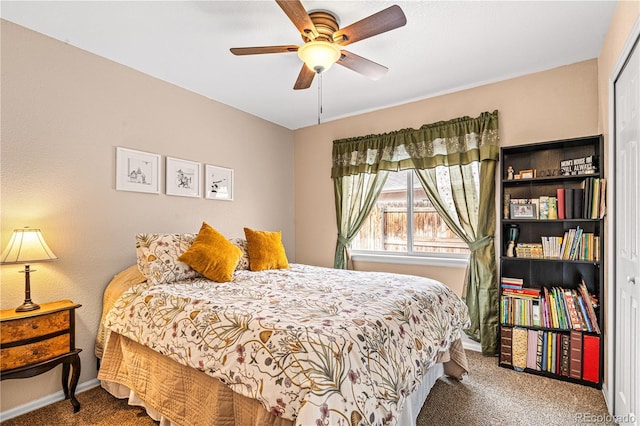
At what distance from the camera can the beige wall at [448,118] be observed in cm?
277

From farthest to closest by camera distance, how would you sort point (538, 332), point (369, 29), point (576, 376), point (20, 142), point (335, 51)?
1. point (538, 332)
2. point (576, 376)
3. point (20, 142)
4. point (335, 51)
5. point (369, 29)

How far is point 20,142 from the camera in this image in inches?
87.5

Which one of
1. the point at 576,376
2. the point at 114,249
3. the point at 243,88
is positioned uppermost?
the point at 243,88

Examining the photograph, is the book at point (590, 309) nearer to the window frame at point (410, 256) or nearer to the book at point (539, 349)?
the book at point (539, 349)

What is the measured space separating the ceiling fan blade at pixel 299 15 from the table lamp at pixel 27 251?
2132mm

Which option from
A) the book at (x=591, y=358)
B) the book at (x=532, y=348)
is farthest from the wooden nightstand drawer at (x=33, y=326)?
the book at (x=591, y=358)

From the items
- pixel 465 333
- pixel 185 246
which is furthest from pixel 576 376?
pixel 185 246

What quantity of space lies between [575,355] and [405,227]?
73.7 inches

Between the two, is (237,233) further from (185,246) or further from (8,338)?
(8,338)

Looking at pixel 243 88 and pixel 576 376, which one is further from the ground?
pixel 243 88

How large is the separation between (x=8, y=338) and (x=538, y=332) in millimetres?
3765

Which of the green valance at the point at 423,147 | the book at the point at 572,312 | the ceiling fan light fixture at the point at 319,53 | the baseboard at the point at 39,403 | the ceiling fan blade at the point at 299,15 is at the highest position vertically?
the ceiling fan blade at the point at 299,15

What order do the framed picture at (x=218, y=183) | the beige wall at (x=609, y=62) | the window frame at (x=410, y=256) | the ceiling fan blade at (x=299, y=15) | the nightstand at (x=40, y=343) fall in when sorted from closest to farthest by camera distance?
the ceiling fan blade at (x=299, y=15)
the beige wall at (x=609, y=62)
the nightstand at (x=40, y=343)
the window frame at (x=410, y=256)
the framed picture at (x=218, y=183)

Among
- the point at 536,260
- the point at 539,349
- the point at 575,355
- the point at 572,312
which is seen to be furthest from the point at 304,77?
the point at 575,355
